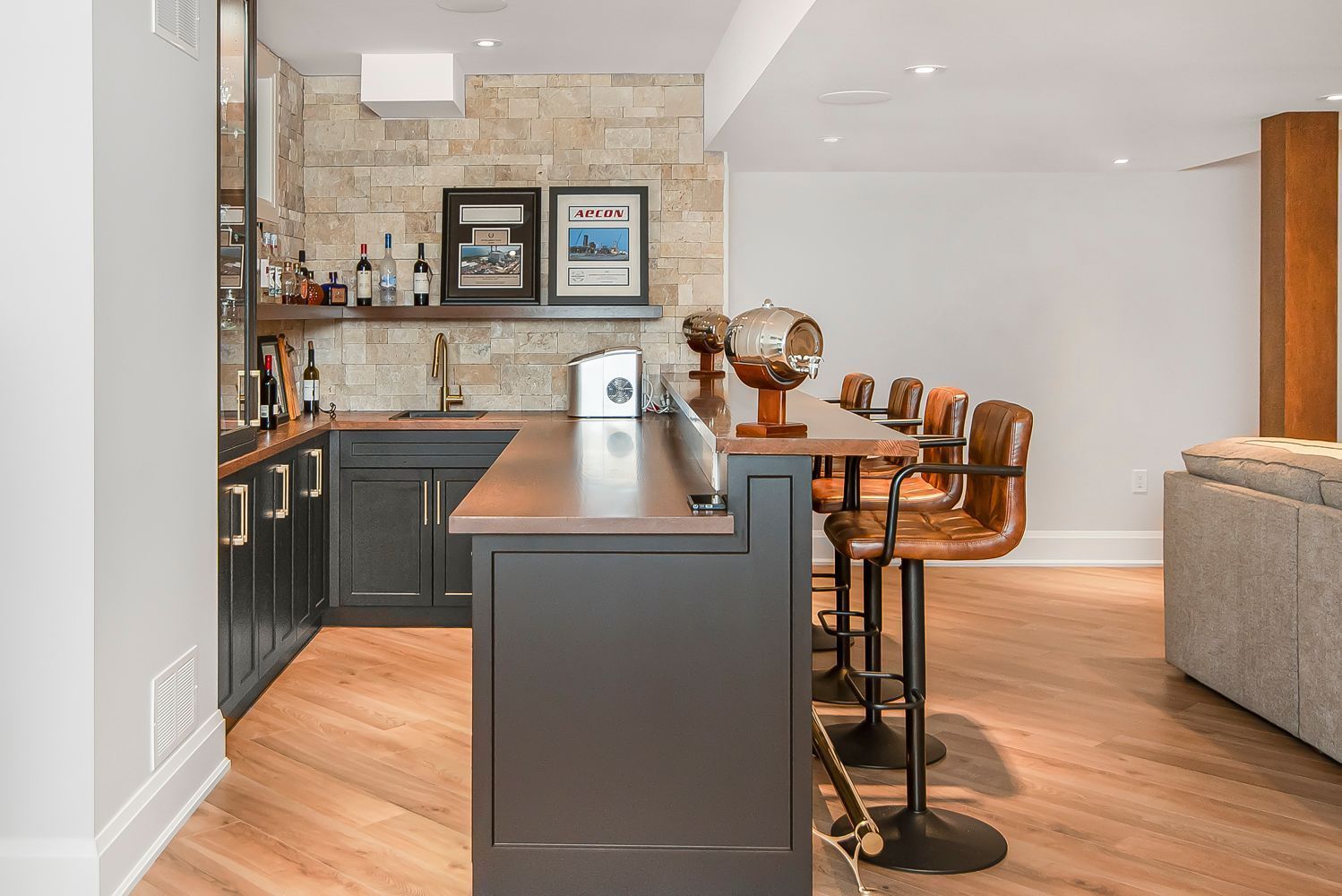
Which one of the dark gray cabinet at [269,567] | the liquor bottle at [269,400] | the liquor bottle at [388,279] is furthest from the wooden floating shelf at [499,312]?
the dark gray cabinet at [269,567]

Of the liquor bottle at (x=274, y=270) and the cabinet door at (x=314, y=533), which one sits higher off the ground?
the liquor bottle at (x=274, y=270)

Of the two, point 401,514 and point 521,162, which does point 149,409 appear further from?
point 521,162

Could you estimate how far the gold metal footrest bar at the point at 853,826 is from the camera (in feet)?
8.34

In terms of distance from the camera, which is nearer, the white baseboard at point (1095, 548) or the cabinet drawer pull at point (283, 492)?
the cabinet drawer pull at point (283, 492)

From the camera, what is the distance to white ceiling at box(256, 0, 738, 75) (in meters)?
4.46

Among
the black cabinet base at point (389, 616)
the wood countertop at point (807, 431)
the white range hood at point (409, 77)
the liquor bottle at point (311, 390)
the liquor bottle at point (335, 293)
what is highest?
the white range hood at point (409, 77)

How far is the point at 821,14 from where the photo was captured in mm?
3283

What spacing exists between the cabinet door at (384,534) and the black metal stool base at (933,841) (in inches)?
105

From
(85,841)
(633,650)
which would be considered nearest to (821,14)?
(633,650)

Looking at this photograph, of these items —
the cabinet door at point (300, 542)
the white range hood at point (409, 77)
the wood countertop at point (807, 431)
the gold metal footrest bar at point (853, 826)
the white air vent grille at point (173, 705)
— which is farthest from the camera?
the white range hood at point (409, 77)

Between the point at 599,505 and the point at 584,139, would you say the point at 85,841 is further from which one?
the point at 584,139

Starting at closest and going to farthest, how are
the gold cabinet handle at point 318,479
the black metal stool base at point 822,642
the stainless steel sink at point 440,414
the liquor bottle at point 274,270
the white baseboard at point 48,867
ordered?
1. the white baseboard at point 48,867
2. the black metal stool base at point 822,642
3. the gold cabinet handle at point 318,479
4. the liquor bottle at point 274,270
5. the stainless steel sink at point 440,414

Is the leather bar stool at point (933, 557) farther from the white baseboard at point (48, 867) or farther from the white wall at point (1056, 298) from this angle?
the white wall at point (1056, 298)

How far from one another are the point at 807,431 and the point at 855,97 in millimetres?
2376
